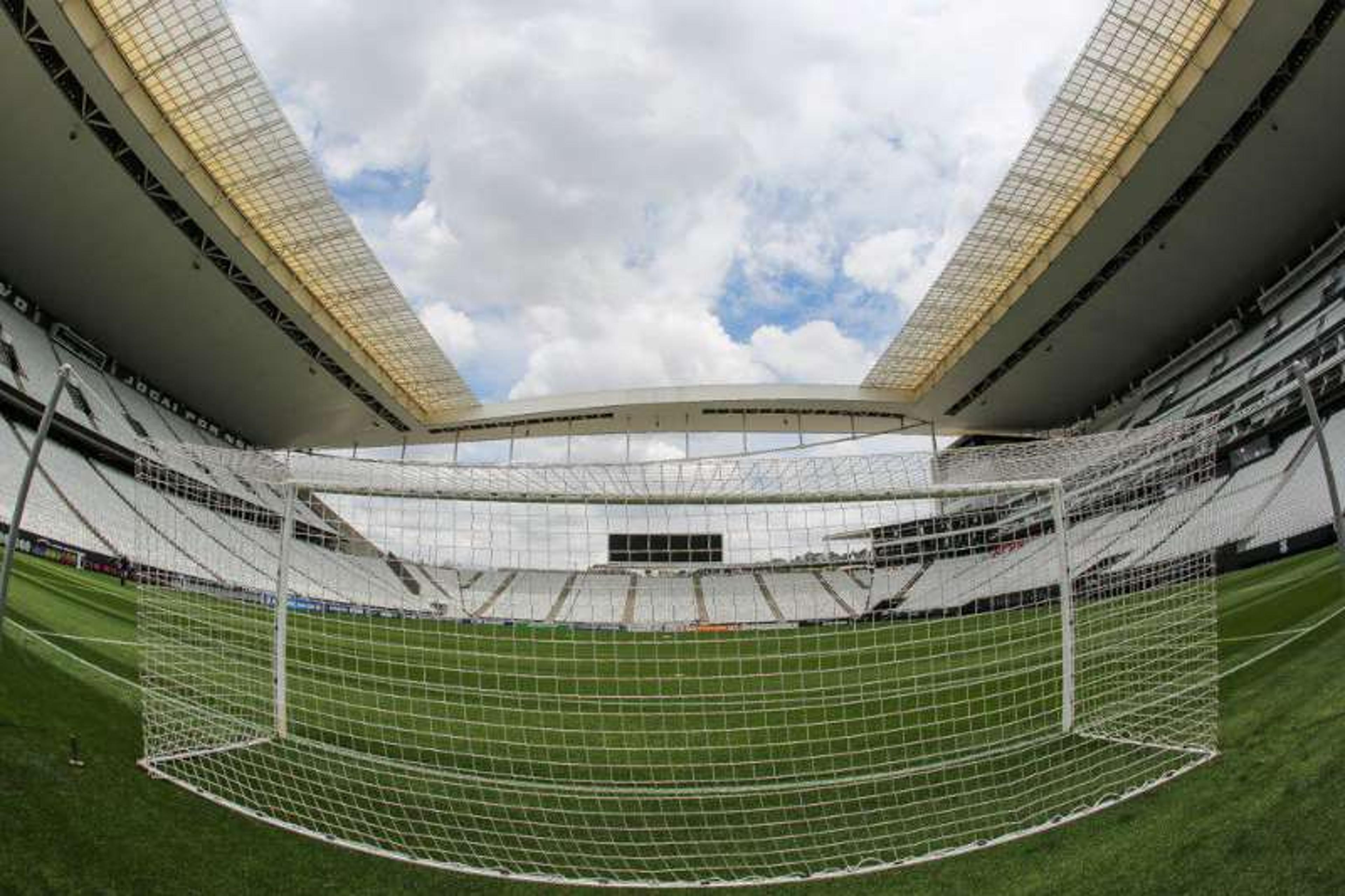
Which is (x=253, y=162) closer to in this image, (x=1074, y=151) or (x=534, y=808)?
(x=534, y=808)

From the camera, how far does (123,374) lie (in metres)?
28.0

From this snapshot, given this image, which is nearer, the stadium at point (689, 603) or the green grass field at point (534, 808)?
the green grass field at point (534, 808)

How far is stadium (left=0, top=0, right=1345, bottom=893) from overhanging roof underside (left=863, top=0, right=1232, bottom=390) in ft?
0.35

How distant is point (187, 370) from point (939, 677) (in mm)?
27717

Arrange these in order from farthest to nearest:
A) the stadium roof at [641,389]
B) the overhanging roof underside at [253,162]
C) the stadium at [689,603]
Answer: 1. the stadium roof at [641,389]
2. the overhanging roof underside at [253,162]
3. the stadium at [689,603]

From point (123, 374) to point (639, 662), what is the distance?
29.7 m

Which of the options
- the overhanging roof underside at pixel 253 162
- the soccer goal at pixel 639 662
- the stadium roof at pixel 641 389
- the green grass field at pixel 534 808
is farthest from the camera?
the stadium roof at pixel 641 389

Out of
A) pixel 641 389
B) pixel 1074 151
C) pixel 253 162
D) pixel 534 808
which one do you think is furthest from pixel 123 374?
pixel 1074 151

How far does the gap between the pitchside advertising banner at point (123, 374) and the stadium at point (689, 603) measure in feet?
3.20

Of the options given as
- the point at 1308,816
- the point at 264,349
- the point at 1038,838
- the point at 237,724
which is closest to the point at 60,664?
the point at 237,724

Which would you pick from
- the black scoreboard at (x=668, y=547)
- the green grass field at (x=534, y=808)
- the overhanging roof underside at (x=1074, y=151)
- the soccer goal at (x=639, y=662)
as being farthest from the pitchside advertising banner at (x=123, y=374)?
the overhanging roof underside at (x=1074, y=151)

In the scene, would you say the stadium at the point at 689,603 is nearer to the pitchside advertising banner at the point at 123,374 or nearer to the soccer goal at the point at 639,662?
the soccer goal at the point at 639,662

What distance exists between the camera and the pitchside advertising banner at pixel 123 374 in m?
23.2

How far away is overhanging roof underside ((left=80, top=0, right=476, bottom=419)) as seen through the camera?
16.0 metres
